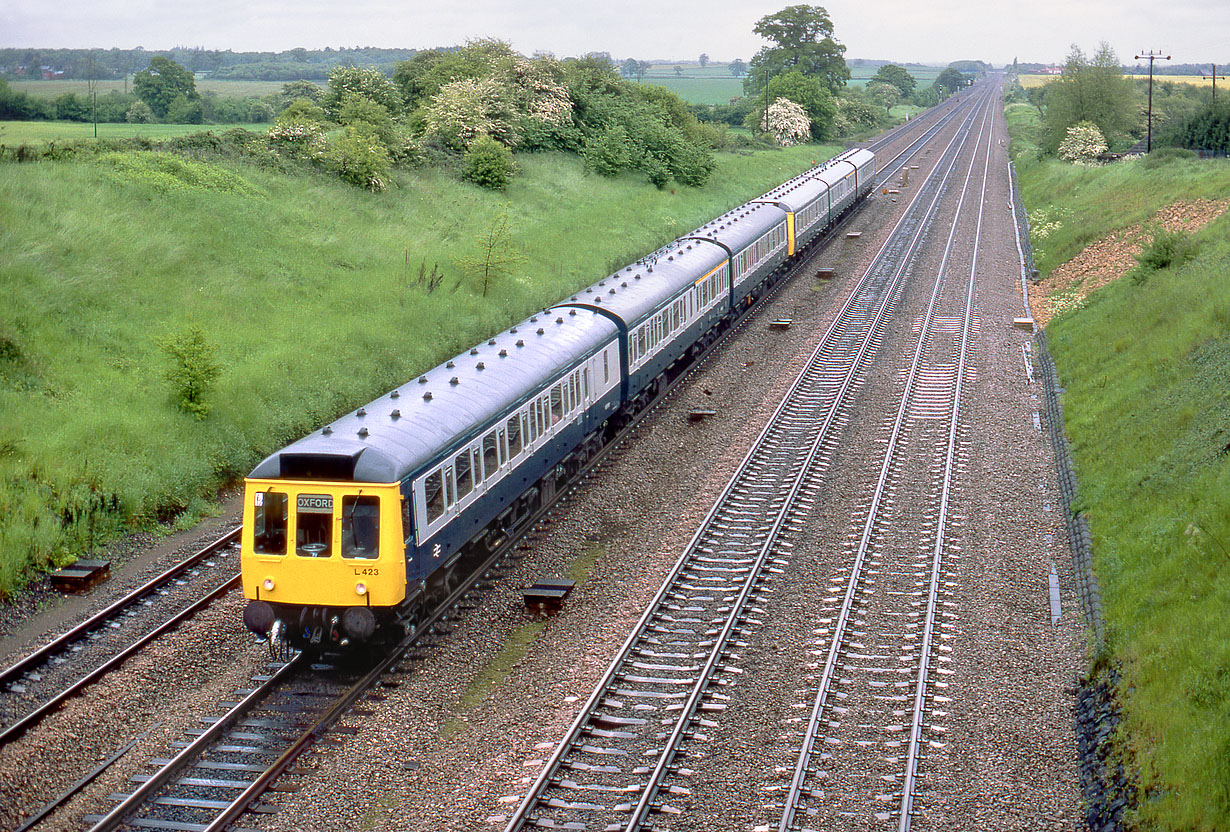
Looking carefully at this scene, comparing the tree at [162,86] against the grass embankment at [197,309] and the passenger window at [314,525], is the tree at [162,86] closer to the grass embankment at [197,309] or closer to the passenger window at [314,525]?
the grass embankment at [197,309]

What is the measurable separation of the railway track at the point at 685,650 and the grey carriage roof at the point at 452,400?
386cm

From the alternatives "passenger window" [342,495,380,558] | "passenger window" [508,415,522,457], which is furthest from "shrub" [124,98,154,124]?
"passenger window" [342,495,380,558]

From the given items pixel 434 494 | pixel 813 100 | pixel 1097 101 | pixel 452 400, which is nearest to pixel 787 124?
pixel 813 100

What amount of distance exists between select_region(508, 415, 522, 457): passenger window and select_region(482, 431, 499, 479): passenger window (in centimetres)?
58

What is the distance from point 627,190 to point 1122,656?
44.2 meters

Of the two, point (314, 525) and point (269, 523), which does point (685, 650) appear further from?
point (269, 523)

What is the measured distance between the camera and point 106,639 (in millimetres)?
15539

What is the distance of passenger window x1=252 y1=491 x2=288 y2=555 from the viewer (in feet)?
45.7

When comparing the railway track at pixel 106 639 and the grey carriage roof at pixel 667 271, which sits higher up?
the grey carriage roof at pixel 667 271

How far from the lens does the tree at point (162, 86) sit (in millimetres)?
61375

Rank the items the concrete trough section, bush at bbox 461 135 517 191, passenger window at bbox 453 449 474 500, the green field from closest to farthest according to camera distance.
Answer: passenger window at bbox 453 449 474 500 → the concrete trough section → the green field → bush at bbox 461 135 517 191

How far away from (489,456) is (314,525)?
376 cm

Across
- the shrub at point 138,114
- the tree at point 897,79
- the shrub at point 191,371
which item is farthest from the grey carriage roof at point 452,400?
the tree at point 897,79

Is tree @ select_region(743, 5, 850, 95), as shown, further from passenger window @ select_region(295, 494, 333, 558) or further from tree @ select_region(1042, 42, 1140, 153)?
passenger window @ select_region(295, 494, 333, 558)
